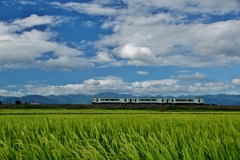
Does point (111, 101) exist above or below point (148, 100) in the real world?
below

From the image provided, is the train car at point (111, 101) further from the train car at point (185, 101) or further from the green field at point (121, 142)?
the green field at point (121, 142)

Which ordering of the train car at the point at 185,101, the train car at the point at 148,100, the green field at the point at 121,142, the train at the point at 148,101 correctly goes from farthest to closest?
1. the train car at the point at 148,100
2. the train at the point at 148,101
3. the train car at the point at 185,101
4. the green field at the point at 121,142

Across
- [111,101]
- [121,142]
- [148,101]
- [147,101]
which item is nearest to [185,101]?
[148,101]

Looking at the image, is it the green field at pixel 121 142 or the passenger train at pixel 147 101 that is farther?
the passenger train at pixel 147 101

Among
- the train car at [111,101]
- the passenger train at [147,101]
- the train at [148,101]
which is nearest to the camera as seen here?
the train at [148,101]

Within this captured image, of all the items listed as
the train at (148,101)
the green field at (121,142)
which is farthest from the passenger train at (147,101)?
the green field at (121,142)

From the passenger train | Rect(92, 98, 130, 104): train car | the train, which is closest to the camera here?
the train

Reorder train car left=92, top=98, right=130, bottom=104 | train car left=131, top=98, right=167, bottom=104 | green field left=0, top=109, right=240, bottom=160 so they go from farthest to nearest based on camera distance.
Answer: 1. train car left=131, top=98, right=167, bottom=104
2. train car left=92, top=98, right=130, bottom=104
3. green field left=0, top=109, right=240, bottom=160

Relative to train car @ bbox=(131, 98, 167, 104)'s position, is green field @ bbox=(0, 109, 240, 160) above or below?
below

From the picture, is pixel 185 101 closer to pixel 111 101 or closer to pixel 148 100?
pixel 148 100

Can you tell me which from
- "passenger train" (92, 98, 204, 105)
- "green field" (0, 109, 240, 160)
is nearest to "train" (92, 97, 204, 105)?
"passenger train" (92, 98, 204, 105)

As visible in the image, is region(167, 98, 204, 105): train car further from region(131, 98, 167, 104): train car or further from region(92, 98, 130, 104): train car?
region(92, 98, 130, 104): train car

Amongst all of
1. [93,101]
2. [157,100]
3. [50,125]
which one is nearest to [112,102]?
[93,101]

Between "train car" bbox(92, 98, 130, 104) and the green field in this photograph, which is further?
"train car" bbox(92, 98, 130, 104)
